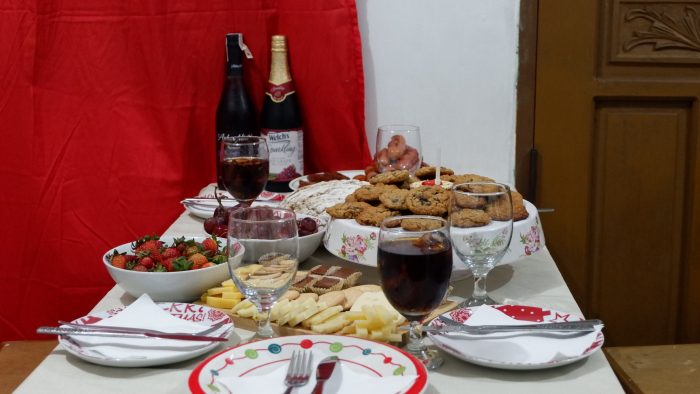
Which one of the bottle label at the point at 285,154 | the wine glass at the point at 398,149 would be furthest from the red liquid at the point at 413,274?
the bottle label at the point at 285,154

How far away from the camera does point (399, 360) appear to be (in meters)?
0.94

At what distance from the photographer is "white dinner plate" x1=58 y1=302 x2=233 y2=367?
3.27 ft

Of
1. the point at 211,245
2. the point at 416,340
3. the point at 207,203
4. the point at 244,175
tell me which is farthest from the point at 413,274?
the point at 207,203

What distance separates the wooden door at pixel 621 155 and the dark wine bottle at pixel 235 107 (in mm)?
622

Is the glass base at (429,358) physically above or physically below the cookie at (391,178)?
below

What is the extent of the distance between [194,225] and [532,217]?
0.67 meters

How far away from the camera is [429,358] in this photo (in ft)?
3.35

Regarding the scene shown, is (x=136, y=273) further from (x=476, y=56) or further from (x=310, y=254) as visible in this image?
(x=476, y=56)

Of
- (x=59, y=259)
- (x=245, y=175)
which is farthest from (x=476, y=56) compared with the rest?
(x=59, y=259)

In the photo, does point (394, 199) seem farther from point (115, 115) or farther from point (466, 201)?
point (115, 115)

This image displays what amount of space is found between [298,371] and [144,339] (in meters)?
0.23

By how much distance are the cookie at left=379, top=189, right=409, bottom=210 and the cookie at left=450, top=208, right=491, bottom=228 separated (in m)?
0.19

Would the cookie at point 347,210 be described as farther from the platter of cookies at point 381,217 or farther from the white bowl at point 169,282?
the white bowl at point 169,282

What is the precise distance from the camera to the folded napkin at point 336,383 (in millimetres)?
889
